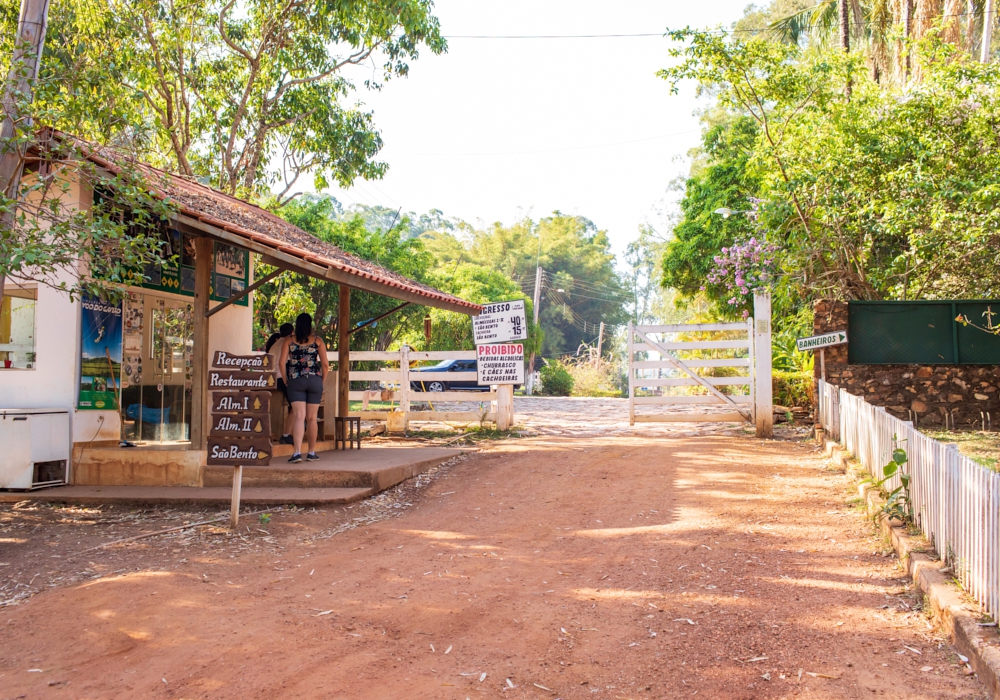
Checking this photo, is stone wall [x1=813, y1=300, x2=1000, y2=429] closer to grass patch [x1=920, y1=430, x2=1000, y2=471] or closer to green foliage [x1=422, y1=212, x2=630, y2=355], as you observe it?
grass patch [x1=920, y1=430, x2=1000, y2=471]

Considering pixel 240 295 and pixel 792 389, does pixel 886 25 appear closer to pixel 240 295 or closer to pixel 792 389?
pixel 792 389

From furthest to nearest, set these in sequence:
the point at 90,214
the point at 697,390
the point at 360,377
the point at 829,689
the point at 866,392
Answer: the point at 697,390 < the point at 360,377 < the point at 866,392 < the point at 90,214 < the point at 829,689

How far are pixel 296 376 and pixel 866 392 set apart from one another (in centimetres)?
898

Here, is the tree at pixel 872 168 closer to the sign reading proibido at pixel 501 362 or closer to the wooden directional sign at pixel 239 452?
the sign reading proibido at pixel 501 362

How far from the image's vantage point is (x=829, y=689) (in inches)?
144

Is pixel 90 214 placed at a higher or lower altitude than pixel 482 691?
higher

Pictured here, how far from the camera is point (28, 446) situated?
8.51 metres

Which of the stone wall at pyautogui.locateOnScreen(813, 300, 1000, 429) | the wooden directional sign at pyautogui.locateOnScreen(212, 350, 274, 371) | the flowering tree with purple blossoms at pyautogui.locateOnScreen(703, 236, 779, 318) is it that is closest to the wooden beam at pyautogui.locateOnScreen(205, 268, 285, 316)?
the wooden directional sign at pyautogui.locateOnScreen(212, 350, 274, 371)

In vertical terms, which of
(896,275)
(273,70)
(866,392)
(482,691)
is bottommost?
(482,691)

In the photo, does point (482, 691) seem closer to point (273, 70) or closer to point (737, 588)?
point (737, 588)

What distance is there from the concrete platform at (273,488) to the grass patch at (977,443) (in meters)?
6.28

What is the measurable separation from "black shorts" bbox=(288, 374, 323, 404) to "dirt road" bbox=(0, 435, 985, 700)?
6.56 feet

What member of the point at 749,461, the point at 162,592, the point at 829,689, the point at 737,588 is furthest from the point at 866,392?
the point at 162,592

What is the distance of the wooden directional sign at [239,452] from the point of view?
22.6ft
